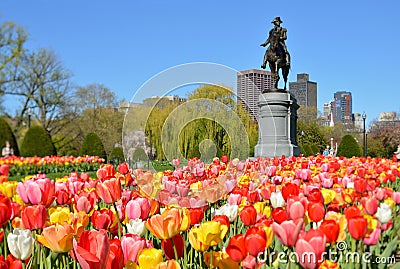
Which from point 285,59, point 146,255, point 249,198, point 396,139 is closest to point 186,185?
point 249,198

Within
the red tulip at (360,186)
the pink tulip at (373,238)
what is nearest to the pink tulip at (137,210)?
the pink tulip at (373,238)

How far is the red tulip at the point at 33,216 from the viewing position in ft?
6.56

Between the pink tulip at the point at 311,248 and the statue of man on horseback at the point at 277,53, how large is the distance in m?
13.4

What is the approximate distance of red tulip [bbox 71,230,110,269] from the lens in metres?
1.19

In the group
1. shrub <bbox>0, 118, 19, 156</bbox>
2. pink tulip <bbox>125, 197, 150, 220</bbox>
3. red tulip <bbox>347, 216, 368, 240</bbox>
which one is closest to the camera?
red tulip <bbox>347, 216, 368, 240</bbox>

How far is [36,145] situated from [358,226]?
2328 cm

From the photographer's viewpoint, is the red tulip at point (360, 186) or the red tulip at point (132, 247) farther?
the red tulip at point (360, 186)

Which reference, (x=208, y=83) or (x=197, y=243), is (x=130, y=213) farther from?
(x=208, y=83)

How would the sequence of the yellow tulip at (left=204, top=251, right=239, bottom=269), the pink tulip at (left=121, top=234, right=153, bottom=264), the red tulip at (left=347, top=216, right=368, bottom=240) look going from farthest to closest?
1. the red tulip at (left=347, top=216, right=368, bottom=240)
2. the yellow tulip at (left=204, top=251, right=239, bottom=269)
3. the pink tulip at (left=121, top=234, right=153, bottom=264)

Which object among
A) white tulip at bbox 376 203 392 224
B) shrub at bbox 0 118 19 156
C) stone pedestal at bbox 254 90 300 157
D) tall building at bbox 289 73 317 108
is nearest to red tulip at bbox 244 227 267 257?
white tulip at bbox 376 203 392 224

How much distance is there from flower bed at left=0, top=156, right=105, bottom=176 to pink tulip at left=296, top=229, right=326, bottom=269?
13.2 meters

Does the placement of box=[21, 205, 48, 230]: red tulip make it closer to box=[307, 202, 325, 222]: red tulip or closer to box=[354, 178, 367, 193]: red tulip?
box=[307, 202, 325, 222]: red tulip

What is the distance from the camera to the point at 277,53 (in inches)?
593

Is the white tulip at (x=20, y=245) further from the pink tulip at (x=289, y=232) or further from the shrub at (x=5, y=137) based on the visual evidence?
the shrub at (x=5, y=137)
